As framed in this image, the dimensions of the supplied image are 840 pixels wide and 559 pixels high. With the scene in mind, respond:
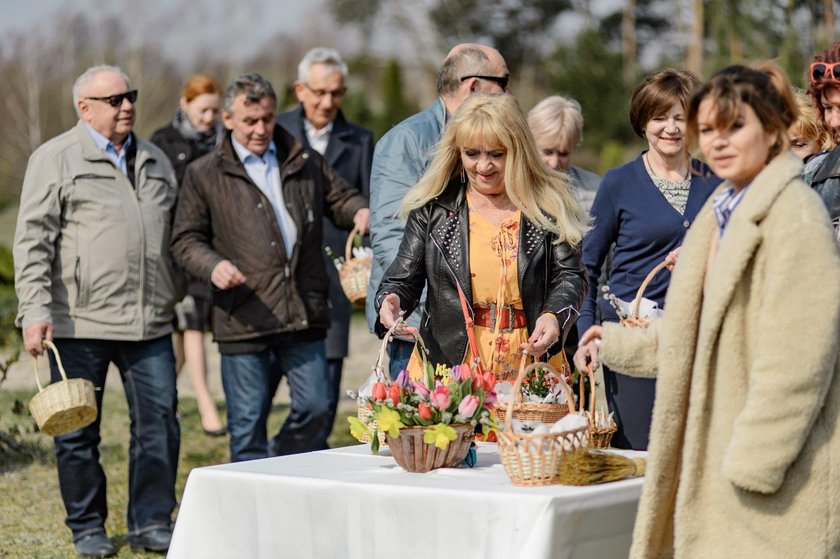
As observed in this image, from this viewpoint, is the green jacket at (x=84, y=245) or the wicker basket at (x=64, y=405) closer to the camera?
the wicker basket at (x=64, y=405)

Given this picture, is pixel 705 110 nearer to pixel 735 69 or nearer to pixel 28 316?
pixel 735 69

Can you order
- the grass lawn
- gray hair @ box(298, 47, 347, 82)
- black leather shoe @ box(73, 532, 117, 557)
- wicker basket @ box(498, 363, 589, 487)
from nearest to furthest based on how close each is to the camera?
1. wicker basket @ box(498, 363, 589, 487)
2. black leather shoe @ box(73, 532, 117, 557)
3. the grass lawn
4. gray hair @ box(298, 47, 347, 82)

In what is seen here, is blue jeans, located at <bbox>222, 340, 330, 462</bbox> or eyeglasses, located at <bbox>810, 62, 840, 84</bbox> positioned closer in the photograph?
eyeglasses, located at <bbox>810, 62, 840, 84</bbox>

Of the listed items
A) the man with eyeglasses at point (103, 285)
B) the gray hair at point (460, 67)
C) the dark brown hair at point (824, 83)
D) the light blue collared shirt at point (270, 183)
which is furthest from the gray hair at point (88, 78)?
the dark brown hair at point (824, 83)

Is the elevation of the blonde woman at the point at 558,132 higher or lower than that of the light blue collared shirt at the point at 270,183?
higher

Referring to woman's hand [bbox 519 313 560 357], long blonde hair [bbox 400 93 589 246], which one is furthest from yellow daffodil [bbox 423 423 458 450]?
long blonde hair [bbox 400 93 589 246]

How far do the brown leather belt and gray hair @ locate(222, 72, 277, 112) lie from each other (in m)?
2.24

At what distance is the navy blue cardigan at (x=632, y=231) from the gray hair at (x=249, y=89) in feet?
6.61

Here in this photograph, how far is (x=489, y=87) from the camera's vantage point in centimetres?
563

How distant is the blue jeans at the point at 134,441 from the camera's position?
6098 mm

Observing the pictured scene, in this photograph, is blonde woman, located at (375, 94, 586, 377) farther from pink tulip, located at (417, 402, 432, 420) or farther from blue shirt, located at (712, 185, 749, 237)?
blue shirt, located at (712, 185, 749, 237)

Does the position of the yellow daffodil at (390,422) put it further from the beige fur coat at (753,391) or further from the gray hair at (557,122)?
the gray hair at (557,122)

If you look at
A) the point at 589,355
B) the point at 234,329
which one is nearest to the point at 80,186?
the point at 234,329

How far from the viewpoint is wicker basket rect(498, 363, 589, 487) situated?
Result: 140 inches
